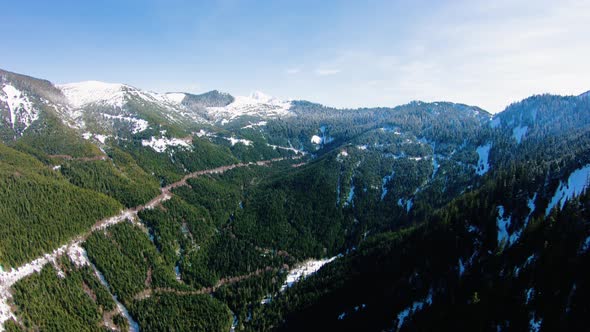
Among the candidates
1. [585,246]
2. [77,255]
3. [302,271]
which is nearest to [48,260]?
[77,255]

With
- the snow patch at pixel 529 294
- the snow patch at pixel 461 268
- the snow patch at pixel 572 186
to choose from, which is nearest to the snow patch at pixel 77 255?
the snow patch at pixel 461 268

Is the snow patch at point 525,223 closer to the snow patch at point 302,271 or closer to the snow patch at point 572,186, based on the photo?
the snow patch at point 572,186

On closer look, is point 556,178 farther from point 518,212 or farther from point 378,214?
point 378,214

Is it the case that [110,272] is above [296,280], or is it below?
above

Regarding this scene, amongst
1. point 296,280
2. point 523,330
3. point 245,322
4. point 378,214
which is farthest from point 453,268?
point 378,214

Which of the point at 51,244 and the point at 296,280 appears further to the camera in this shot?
the point at 296,280

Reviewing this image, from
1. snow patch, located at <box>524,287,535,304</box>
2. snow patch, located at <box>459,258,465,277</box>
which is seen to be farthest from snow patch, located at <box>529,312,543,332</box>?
snow patch, located at <box>459,258,465,277</box>

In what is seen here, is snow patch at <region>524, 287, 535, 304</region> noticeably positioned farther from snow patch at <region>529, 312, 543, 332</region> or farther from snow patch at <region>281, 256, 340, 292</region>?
snow patch at <region>281, 256, 340, 292</region>

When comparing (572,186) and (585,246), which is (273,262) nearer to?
(585,246)
